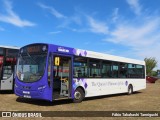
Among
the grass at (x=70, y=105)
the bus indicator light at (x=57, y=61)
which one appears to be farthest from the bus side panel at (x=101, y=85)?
the bus indicator light at (x=57, y=61)

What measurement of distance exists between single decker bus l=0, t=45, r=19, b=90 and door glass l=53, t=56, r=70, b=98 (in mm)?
4833

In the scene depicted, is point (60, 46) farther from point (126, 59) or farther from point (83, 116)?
point (126, 59)

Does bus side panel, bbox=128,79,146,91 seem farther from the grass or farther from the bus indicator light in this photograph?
the bus indicator light

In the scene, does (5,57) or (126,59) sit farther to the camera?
(126,59)

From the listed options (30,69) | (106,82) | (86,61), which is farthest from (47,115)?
(106,82)

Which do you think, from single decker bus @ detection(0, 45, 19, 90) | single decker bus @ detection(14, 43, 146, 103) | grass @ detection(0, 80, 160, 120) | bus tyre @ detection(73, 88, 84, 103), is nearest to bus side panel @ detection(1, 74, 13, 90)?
single decker bus @ detection(0, 45, 19, 90)

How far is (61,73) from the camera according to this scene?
47.9 feet

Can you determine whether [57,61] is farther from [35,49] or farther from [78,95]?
[78,95]

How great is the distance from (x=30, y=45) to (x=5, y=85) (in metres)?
5.08

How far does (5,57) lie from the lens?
17875mm

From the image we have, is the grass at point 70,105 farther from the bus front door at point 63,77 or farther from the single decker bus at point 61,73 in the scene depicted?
the bus front door at point 63,77

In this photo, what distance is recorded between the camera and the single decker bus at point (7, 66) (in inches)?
696

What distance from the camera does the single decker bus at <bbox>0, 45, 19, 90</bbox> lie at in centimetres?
1767

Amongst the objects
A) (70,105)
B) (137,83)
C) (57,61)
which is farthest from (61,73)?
(137,83)
